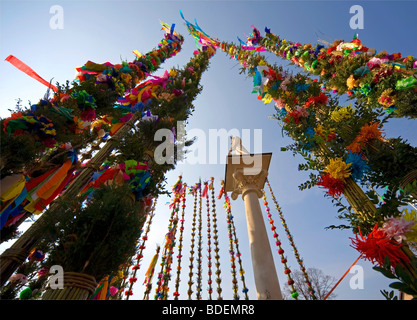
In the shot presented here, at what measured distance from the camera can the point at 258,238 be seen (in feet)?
20.1

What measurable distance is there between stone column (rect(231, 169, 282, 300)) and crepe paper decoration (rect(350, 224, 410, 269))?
3.92m

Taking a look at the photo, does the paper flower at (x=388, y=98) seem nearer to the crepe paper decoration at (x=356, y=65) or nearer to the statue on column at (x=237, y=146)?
the crepe paper decoration at (x=356, y=65)

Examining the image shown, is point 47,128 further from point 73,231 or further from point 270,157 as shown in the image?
point 270,157

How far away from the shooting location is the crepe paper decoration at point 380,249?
1604 millimetres

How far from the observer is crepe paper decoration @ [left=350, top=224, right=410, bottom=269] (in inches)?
63.1

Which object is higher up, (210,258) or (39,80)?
(39,80)

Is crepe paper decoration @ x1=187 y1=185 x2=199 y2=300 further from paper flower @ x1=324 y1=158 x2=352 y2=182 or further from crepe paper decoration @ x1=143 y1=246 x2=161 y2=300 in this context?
paper flower @ x1=324 y1=158 x2=352 y2=182

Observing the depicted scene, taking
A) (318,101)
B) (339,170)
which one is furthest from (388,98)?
(339,170)

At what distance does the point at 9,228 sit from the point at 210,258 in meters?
6.69

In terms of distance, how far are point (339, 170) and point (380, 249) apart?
38.2 inches

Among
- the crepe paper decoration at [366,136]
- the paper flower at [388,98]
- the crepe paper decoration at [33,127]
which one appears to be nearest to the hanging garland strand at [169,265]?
the crepe paper decoration at [33,127]

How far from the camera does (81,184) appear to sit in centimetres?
339
